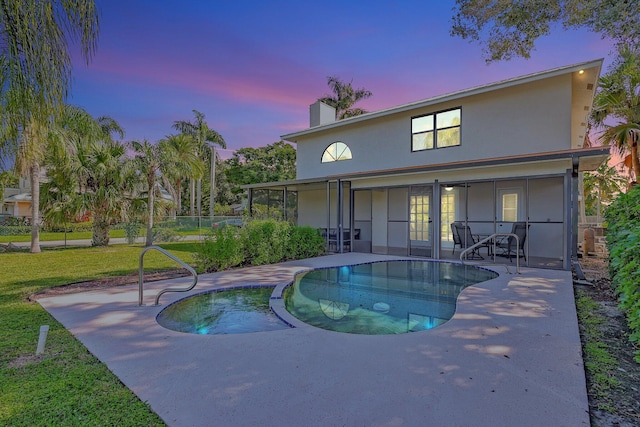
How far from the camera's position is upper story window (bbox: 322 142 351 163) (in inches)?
617

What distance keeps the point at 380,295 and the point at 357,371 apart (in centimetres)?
376

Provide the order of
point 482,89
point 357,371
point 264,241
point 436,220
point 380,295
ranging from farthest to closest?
point 482,89 → point 436,220 → point 264,241 → point 380,295 → point 357,371

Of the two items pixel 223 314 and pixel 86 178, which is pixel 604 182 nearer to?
pixel 223 314

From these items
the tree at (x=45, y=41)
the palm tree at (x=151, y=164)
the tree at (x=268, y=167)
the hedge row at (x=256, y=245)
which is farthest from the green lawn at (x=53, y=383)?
the tree at (x=268, y=167)

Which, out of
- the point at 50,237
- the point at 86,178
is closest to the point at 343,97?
the point at 86,178

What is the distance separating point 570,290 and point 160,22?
1215 cm

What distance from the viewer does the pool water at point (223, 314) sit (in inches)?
188

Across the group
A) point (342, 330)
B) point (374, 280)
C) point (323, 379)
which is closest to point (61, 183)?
point (374, 280)

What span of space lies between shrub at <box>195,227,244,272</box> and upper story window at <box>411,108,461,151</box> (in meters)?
8.10

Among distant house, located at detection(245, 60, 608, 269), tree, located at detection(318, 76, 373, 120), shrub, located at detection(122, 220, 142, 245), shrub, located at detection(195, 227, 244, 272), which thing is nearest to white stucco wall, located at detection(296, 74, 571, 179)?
distant house, located at detection(245, 60, 608, 269)

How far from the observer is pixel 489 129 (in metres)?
11.5

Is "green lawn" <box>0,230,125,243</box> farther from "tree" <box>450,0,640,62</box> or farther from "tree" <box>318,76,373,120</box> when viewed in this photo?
"tree" <box>450,0,640,62</box>

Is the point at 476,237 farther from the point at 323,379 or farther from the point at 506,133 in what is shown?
the point at 323,379

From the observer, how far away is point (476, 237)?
12.4 meters
